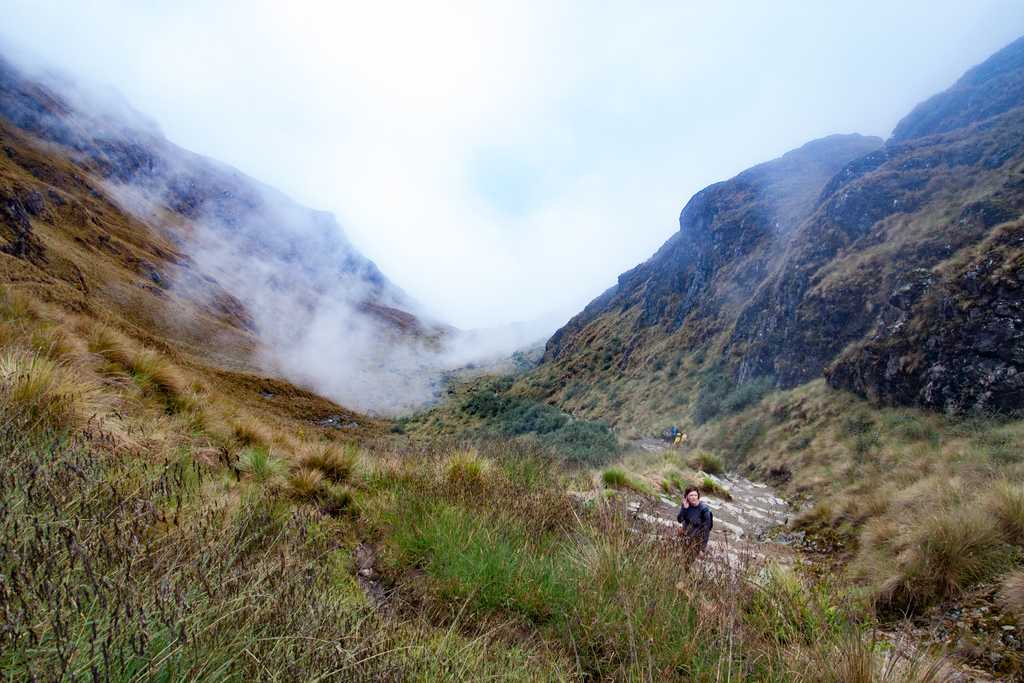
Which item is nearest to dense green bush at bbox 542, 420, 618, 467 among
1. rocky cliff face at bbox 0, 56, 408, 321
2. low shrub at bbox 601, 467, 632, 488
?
low shrub at bbox 601, 467, 632, 488

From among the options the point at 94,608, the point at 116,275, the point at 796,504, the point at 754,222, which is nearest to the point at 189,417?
the point at 94,608

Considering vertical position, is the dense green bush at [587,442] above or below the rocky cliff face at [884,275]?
below

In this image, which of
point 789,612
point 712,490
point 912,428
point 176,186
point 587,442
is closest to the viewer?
point 789,612

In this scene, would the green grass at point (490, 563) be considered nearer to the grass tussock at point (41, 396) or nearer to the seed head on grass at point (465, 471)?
the seed head on grass at point (465, 471)

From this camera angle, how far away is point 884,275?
1934 cm

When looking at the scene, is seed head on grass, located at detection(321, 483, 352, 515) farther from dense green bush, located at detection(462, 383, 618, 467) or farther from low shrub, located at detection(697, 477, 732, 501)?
low shrub, located at detection(697, 477, 732, 501)

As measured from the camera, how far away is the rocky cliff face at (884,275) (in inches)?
549

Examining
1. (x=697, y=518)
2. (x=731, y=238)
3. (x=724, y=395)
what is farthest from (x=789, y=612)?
(x=731, y=238)

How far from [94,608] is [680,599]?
306 centimetres

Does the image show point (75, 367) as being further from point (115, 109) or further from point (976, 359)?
point (115, 109)

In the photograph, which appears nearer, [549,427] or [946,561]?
[946,561]

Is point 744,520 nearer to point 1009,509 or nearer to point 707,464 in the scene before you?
point 1009,509

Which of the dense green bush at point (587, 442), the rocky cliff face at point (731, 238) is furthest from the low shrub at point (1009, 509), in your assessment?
the rocky cliff face at point (731, 238)

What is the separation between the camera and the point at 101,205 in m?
55.7
